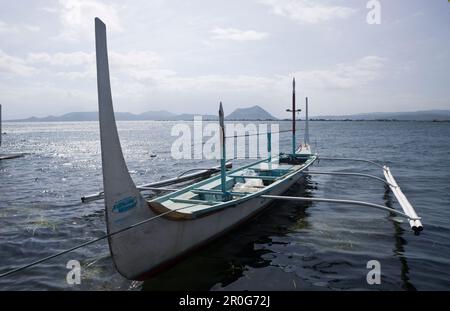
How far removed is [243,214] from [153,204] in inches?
132

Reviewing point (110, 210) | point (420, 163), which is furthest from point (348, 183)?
point (110, 210)

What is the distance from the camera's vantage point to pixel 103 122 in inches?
195

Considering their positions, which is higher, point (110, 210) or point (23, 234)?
point (110, 210)

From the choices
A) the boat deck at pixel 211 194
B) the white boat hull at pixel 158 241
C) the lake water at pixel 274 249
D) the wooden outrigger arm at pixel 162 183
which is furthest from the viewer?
the wooden outrigger arm at pixel 162 183

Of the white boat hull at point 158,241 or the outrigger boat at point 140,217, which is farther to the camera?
the white boat hull at point 158,241

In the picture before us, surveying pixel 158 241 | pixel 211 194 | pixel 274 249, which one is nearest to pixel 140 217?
pixel 158 241

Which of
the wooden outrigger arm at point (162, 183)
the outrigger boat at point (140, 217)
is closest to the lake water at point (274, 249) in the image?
the outrigger boat at point (140, 217)

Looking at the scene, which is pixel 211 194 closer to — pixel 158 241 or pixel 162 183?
pixel 162 183

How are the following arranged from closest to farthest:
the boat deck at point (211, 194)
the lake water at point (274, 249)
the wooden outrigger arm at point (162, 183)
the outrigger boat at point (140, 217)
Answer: the outrigger boat at point (140, 217) → the lake water at point (274, 249) → the boat deck at point (211, 194) → the wooden outrigger arm at point (162, 183)

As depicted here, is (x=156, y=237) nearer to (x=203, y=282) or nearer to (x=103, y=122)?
(x=203, y=282)

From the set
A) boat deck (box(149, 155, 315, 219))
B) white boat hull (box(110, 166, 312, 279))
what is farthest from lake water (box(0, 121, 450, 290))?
boat deck (box(149, 155, 315, 219))

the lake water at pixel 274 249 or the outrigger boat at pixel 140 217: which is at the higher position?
the outrigger boat at pixel 140 217

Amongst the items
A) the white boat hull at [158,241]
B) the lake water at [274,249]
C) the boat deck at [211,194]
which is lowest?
the lake water at [274,249]

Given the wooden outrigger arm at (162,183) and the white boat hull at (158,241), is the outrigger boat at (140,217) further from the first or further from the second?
the wooden outrigger arm at (162,183)
